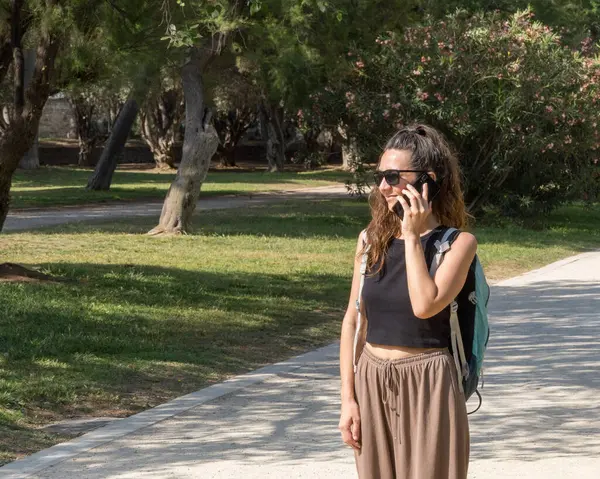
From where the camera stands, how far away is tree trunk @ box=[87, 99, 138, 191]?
32.3 metres

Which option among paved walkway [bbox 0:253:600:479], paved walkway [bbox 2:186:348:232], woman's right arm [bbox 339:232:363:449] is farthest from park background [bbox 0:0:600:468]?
woman's right arm [bbox 339:232:363:449]

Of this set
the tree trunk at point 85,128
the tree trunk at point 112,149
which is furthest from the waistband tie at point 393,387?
the tree trunk at point 85,128

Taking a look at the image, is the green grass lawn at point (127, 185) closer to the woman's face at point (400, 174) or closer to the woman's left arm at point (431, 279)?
the woman's face at point (400, 174)

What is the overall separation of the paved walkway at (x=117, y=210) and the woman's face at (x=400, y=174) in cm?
1786

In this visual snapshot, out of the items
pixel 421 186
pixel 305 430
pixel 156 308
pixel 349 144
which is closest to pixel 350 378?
pixel 421 186

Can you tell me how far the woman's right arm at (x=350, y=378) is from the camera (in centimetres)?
387

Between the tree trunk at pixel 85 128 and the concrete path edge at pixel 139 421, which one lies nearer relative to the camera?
the concrete path edge at pixel 139 421

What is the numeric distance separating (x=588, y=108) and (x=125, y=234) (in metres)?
9.02

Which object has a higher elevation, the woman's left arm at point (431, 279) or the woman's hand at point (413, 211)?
the woman's hand at point (413, 211)

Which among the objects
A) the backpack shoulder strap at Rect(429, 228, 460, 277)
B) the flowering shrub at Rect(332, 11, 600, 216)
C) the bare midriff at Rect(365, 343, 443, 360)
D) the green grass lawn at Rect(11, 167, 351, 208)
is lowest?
the green grass lawn at Rect(11, 167, 351, 208)

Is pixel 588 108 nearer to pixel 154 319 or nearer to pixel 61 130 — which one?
pixel 154 319

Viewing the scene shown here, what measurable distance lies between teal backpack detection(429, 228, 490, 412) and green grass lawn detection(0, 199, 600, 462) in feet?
11.0

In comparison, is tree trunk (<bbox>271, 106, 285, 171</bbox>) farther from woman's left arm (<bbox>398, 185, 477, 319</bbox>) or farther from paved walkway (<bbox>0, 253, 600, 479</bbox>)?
woman's left arm (<bbox>398, 185, 477, 319</bbox>)

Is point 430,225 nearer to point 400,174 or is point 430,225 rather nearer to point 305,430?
point 400,174
